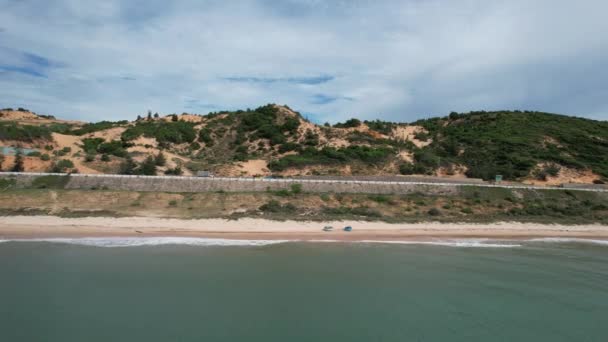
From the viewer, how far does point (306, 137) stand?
58.0 metres

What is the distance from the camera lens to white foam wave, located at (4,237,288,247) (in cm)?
1948

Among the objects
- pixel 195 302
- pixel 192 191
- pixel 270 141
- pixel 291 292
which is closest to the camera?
pixel 195 302

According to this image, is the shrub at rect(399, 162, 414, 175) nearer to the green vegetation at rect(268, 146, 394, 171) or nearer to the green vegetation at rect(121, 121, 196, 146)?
the green vegetation at rect(268, 146, 394, 171)

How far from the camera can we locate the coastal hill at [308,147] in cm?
4047

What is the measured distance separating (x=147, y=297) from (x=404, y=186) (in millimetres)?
25112

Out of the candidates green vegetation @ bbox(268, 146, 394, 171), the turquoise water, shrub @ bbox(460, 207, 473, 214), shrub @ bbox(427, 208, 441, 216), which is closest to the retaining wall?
shrub @ bbox(460, 207, 473, 214)

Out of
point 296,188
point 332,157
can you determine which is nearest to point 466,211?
point 296,188

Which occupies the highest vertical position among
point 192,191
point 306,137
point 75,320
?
point 306,137

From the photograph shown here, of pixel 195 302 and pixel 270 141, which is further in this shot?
pixel 270 141

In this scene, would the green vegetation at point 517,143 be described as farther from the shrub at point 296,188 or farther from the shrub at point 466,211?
the shrub at point 296,188

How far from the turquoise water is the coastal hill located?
74.4 feet

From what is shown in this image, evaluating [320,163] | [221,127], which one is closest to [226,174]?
[320,163]

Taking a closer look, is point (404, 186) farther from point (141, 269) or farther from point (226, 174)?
point (141, 269)

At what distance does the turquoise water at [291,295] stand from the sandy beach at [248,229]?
2562 mm
